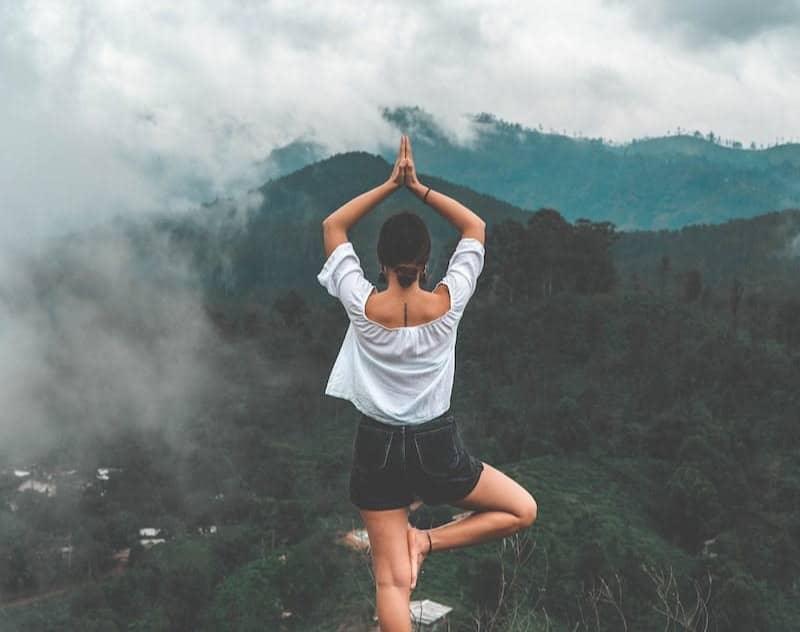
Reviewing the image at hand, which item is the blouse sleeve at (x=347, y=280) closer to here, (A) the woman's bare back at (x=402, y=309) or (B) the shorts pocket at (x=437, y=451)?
(A) the woman's bare back at (x=402, y=309)

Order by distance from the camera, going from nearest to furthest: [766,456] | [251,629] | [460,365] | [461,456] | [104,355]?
[461,456] < [251,629] < [766,456] < [460,365] < [104,355]

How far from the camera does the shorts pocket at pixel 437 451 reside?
2717mm

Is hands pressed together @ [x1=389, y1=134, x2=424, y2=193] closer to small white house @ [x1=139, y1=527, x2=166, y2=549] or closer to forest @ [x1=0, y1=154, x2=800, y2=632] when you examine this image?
forest @ [x1=0, y1=154, x2=800, y2=632]

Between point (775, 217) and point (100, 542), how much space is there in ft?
282

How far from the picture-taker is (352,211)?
2885 mm

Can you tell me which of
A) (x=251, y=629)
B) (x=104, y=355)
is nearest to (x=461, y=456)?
(x=251, y=629)

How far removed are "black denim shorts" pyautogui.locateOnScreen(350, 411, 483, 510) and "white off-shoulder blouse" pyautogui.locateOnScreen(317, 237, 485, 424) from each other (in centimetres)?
5

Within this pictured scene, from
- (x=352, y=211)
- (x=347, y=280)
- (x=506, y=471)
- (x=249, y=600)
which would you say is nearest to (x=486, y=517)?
(x=347, y=280)

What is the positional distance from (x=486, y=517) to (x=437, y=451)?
0.42 metres

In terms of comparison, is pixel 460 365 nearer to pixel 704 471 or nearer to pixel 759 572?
pixel 704 471

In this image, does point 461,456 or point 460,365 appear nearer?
point 461,456

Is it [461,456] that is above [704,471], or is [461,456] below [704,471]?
above

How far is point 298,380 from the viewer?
148 feet

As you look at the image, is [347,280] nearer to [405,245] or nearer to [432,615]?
[405,245]
